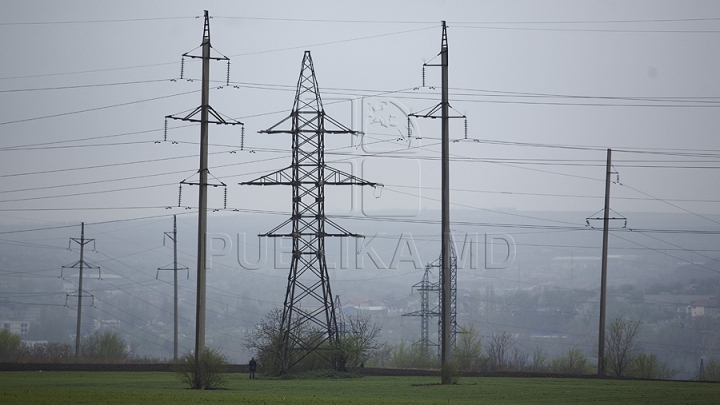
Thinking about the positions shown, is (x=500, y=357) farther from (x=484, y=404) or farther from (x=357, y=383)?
(x=484, y=404)

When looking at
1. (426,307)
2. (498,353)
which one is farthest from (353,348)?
(426,307)

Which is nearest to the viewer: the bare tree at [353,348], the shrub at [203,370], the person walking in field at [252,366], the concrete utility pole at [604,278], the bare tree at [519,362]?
the shrub at [203,370]

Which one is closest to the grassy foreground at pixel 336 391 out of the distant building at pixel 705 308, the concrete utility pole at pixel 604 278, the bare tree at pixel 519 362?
the concrete utility pole at pixel 604 278

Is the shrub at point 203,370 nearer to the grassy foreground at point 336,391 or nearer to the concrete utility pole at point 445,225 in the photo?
the grassy foreground at point 336,391

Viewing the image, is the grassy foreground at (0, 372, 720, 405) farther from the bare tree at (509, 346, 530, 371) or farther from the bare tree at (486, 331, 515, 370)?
the bare tree at (509, 346, 530, 371)

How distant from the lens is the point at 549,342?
579ft

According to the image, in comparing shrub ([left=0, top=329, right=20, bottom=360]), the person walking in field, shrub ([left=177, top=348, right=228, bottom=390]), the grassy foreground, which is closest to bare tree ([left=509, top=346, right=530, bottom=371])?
the grassy foreground

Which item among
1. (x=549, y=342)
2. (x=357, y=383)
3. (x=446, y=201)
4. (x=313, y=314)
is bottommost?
(x=549, y=342)

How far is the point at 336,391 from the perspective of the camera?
3272cm

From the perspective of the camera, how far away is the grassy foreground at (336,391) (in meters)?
26.9

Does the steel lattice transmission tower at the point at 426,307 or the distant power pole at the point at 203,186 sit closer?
the distant power pole at the point at 203,186

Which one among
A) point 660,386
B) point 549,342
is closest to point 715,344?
point 549,342

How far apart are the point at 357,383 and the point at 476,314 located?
157 meters

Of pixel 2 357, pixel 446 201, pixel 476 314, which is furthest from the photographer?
pixel 476 314
